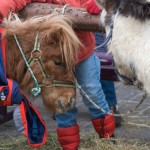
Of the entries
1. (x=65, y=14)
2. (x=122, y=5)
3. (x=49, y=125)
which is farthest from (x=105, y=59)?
(x=122, y=5)

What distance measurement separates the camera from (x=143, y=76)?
8.22ft

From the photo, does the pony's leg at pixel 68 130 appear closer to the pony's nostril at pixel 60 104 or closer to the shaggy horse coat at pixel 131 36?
the pony's nostril at pixel 60 104

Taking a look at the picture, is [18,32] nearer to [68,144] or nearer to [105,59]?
[68,144]

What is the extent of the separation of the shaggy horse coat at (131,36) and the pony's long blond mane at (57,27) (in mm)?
467

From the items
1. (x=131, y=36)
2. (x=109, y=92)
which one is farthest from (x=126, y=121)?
(x=131, y=36)

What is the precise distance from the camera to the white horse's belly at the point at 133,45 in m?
2.45

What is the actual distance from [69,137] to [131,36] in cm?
149

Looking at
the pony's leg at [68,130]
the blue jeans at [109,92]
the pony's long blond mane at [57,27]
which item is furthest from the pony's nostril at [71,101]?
the blue jeans at [109,92]

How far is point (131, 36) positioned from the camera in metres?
2.54

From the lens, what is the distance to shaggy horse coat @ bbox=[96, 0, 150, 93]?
2449 mm

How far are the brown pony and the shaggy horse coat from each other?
494 millimetres

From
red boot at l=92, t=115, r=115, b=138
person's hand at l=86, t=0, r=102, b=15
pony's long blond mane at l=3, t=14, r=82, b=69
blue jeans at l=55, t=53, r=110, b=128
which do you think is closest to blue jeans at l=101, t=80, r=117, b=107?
red boot at l=92, t=115, r=115, b=138

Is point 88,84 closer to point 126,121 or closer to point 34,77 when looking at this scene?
point 34,77

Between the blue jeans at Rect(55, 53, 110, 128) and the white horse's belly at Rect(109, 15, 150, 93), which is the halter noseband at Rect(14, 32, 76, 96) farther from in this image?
the white horse's belly at Rect(109, 15, 150, 93)
